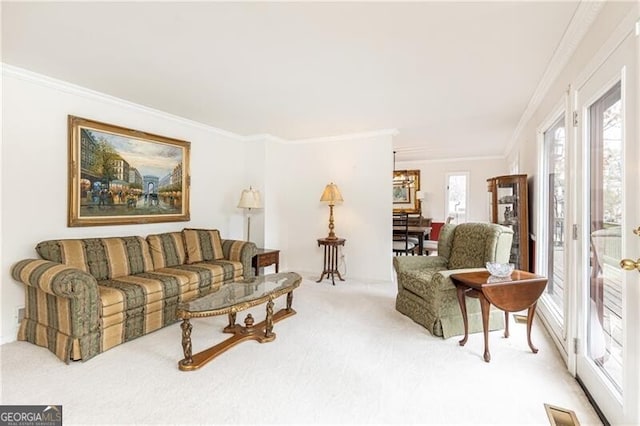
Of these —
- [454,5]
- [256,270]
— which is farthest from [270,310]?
[454,5]

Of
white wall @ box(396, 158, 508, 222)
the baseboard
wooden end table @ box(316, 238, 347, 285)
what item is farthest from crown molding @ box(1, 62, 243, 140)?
white wall @ box(396, 158, 508, 222)

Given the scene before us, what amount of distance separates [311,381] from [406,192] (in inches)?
256

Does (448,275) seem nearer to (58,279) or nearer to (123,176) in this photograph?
(58,279)

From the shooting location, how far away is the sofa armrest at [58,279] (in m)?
2.19

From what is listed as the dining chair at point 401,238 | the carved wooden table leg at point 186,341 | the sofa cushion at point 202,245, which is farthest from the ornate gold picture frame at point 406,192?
the carved wooden table leg at point 186,341

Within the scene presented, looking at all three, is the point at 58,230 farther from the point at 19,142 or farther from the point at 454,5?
the point at 454,5

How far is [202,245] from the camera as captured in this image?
3.85 metres

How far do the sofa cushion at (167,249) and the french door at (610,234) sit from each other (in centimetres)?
369

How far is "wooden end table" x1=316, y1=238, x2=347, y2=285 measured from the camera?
465 centimetres

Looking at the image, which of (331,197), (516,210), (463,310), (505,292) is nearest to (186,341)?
(463,310)

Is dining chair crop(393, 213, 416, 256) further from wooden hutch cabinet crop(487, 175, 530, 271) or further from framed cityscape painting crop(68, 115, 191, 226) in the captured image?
framed cityscape painting crop(68, 115, 191, 226)

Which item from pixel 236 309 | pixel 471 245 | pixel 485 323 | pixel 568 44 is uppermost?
pixel 568 44

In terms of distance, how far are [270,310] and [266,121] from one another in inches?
101

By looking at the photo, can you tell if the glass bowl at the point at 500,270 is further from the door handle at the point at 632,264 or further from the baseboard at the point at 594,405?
the door handle at the point at 632,264
